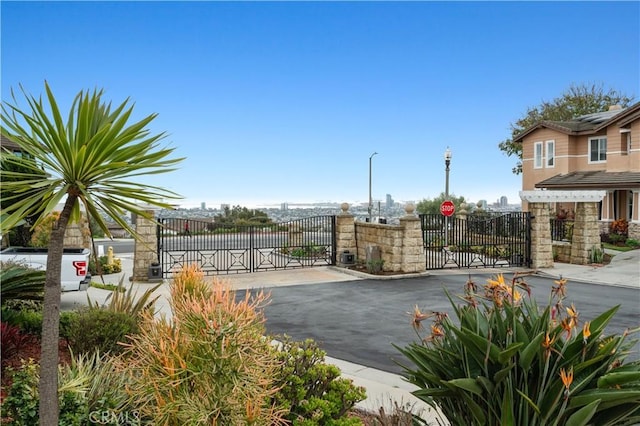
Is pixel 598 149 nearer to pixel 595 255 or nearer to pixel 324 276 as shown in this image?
pixel 595 255

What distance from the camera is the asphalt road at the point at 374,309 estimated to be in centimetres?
812

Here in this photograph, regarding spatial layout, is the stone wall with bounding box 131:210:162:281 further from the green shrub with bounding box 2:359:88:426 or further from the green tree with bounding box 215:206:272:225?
the green tree with bounding box 215:206:272:225

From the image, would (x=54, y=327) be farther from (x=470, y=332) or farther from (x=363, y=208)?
(x=363, y=208)

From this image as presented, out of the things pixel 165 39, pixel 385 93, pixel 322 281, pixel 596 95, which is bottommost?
pixel 322 281

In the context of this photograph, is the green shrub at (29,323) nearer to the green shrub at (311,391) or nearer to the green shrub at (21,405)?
the green shrub at (21,405)

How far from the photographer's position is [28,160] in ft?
11.3

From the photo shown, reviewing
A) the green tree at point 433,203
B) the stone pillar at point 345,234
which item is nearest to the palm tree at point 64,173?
the stone pillar at point 345,234

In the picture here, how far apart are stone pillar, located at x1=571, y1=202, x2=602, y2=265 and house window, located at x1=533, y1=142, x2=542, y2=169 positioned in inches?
556

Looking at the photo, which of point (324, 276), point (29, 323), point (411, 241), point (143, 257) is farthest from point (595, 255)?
point (29, 323)

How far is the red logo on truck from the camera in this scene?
31.4ft

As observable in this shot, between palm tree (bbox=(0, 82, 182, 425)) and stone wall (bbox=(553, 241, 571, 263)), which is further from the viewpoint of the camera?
stone wall (bbox=(553, 241, 571, 263))

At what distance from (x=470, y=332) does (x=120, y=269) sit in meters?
16.6

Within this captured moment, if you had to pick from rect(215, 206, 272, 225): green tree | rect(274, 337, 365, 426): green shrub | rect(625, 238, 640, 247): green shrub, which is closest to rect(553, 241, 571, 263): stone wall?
rect(625, 238, 640, 247): green shrub

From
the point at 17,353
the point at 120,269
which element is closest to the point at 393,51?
the point at 120,269
